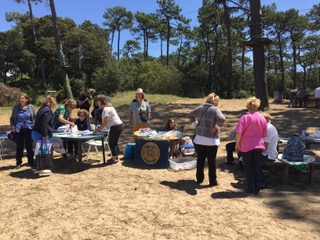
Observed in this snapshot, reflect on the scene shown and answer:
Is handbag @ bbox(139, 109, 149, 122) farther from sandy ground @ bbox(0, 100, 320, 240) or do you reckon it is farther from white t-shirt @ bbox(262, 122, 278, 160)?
white t-shirt @ bbox(262, 122, 278, 160)

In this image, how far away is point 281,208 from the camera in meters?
4.03

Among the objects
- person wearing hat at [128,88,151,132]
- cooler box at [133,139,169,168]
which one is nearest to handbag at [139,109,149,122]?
person wearing hat at [128,88,151,132]

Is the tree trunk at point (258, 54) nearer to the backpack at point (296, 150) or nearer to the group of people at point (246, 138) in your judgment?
the backpack at point (296, 150)

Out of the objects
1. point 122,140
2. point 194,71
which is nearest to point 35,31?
point 194,71

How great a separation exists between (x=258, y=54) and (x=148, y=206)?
10584 mm

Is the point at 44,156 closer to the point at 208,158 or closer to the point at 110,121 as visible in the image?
the point at 110,121

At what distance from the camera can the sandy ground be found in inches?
135

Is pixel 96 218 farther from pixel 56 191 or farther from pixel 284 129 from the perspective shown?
pixel 284 129

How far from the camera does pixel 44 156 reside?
5.48 metres

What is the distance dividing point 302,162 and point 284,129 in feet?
17.7

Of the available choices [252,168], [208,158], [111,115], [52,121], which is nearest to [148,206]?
[208,158]

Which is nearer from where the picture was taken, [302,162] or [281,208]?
[281,208]

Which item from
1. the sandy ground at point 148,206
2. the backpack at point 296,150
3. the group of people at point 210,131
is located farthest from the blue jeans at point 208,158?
the backpack at point 296,150

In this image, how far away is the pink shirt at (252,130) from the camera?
426 cm
